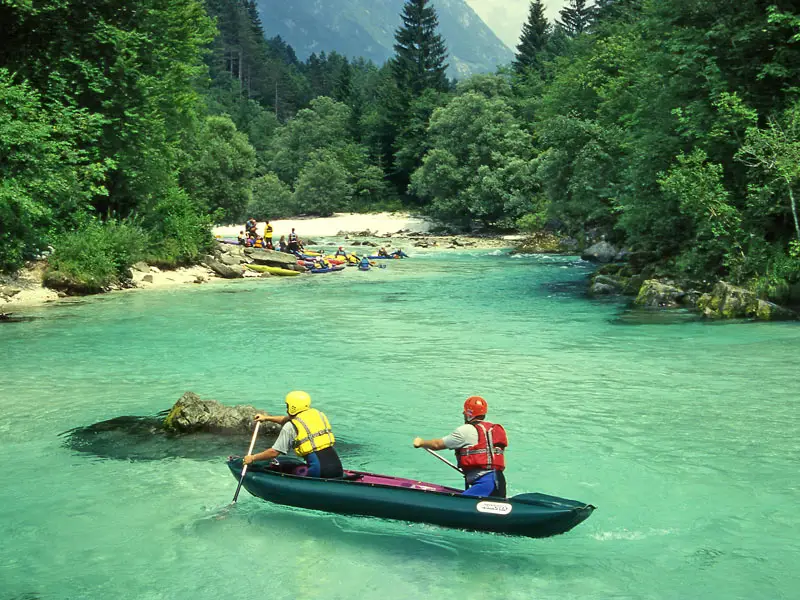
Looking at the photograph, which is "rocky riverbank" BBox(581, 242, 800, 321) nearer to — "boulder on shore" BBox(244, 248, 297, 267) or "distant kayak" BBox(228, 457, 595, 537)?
"boulder on shore" BBox(244, 248, 297, 267)

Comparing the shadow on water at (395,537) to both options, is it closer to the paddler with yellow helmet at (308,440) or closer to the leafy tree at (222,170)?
the paddler with yellow helmet at (308,440)

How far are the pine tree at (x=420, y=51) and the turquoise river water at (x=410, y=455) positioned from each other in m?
73.8

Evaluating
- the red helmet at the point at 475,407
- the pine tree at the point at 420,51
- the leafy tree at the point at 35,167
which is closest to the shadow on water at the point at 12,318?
the leafy tree at the point at 35,167

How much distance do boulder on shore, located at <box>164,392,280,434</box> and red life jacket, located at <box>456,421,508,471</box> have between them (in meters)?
4.62

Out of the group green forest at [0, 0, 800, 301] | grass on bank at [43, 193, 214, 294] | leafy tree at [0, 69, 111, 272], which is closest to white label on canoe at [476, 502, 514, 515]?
green forest at [0, 0, 800, 301]

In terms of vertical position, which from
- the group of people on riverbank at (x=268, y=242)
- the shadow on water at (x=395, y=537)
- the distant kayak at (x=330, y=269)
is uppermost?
the group of people on riverbank at (x=268, y=242)

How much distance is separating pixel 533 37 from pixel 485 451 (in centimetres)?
9238

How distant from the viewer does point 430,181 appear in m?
68.8

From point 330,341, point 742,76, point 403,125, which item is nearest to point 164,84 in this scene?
point 330,341

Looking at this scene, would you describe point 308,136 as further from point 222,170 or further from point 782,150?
point 782,150

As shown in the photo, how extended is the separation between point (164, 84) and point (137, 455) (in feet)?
76.0

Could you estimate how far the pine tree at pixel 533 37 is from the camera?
91.9 metres

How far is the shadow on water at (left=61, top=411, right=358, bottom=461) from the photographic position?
1089 centimetres

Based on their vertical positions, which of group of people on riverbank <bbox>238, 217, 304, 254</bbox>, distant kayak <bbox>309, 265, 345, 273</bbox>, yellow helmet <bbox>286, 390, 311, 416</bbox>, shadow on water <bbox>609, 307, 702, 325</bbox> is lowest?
shadow on water <bbox>609, 307, 702, 325</bbox>
